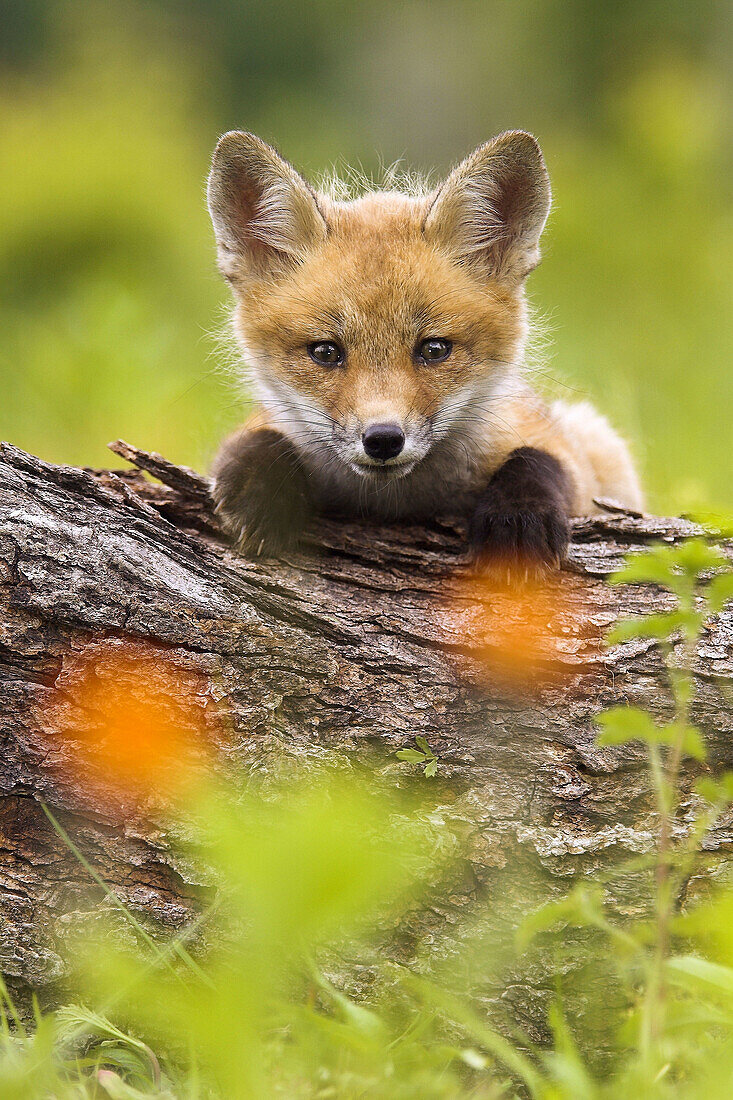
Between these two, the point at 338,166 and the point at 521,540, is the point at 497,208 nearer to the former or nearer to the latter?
the point at 521,540

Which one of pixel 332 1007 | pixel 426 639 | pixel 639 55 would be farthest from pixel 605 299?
pixel 332 1007

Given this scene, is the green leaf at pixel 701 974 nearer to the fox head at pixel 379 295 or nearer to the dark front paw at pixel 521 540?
the dark front paw at pixel 521 540

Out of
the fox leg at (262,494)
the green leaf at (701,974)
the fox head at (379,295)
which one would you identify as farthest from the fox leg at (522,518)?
the green leaf at (701,974)

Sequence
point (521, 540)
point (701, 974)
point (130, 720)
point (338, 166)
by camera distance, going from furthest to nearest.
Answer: point (338, 166) < point (521, 540) < point (130, 720) < point (701, 974)

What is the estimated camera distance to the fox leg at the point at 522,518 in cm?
255

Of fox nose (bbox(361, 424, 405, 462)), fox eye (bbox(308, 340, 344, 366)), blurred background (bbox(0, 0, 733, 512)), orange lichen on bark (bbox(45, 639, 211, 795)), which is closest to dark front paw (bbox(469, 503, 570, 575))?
fox nose (bbox(361, 424, 405, 462))

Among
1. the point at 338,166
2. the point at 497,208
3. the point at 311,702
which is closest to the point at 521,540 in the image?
the point at 311,702

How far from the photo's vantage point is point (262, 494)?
275 centimetres

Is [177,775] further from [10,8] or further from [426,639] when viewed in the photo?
[10,8]

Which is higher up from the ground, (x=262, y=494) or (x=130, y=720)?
(x=262, y=494)

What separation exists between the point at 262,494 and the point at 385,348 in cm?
57

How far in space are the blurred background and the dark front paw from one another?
1.28 metres

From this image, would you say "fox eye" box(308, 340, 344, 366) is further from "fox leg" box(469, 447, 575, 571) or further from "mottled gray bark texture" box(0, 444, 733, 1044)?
"mottled gray bark texture" box(0, 444, 733, 1044)

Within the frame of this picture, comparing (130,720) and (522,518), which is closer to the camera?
(130,720)
